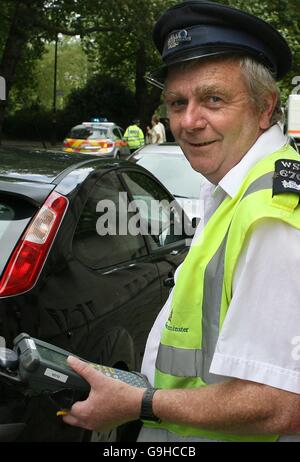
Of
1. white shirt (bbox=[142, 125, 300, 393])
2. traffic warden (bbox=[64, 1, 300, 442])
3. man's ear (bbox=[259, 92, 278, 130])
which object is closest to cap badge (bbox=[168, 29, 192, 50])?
traffic warden (bbox=[64, 1, 300, 442])

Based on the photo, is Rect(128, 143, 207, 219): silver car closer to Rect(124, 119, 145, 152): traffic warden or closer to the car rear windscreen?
the car rear windscreen

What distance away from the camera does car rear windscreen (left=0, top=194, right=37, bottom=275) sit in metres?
2.63

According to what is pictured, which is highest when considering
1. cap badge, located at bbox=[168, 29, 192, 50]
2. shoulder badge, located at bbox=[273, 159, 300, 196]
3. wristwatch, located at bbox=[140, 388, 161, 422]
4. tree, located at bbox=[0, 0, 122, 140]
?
tree, located at bbox=[0, 0, 122, 140]

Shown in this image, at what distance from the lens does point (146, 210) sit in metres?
4.05

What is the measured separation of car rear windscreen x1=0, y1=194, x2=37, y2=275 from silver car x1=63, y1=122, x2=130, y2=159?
61.4 feet

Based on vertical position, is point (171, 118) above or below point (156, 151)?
above

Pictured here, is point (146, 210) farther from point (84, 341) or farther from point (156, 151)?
point (156, 151)

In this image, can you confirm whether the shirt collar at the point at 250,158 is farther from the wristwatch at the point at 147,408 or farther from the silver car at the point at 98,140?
the silver car at the point at 98,140

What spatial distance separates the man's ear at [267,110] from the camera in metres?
1.63

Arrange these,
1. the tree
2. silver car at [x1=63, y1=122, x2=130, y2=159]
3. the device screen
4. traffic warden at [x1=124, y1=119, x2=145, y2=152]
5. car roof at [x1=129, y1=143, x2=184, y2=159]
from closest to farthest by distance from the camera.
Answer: the device screen < car roof at [x1=129, y1=143, x2=184, y2=159] < the tree < traffic warden at [x1=124, y1=119, x2=145, y2=152] < silver car at [x1=63, y1=122, x2=130, y2=159]

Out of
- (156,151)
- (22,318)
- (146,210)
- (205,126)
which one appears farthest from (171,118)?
(156,151)

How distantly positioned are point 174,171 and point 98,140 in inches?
573

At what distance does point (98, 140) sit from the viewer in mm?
22125

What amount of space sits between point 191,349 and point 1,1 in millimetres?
20470
